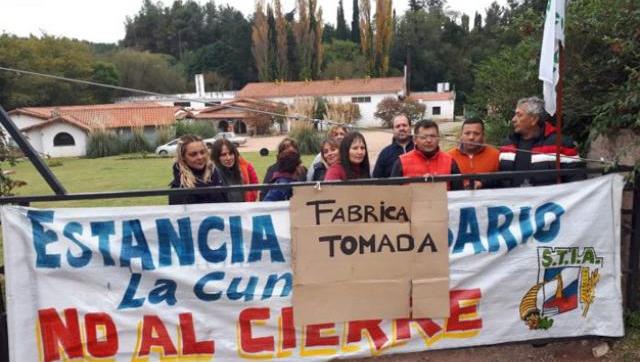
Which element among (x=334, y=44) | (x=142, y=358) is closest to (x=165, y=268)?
(x=142, y=358)

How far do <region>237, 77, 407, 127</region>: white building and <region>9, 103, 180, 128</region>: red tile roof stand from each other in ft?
40.6

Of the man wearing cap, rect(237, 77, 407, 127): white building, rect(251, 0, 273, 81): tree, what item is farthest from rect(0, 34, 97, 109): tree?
the man wearing cap

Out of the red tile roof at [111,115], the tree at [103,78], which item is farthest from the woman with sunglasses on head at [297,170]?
the tree at [103,78]

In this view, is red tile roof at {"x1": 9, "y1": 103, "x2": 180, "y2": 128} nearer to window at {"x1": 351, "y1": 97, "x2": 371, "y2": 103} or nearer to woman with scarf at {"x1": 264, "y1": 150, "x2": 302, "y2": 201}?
window at {"x1": 351, "y1": 97, "x2": 371, "y2": 103}

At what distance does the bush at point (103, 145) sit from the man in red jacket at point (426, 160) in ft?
110

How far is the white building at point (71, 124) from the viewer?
38812 mm

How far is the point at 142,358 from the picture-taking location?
3049 millimetres

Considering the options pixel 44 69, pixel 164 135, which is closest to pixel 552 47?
pixel 164 135

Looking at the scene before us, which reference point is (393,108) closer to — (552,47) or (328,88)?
(328,88)

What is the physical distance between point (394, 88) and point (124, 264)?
5145cm

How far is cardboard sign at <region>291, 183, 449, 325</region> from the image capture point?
3.09 metres

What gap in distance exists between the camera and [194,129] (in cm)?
3500

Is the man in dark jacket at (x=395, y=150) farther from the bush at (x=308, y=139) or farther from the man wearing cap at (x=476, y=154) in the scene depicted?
the bush at (x=308, y=139)

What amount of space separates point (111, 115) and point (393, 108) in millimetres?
23716
